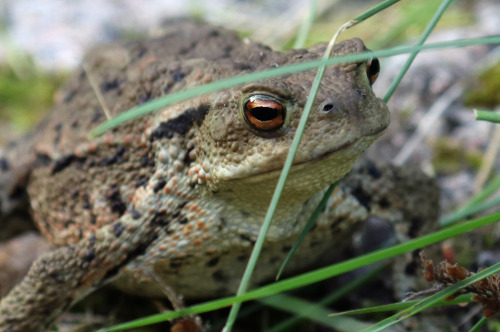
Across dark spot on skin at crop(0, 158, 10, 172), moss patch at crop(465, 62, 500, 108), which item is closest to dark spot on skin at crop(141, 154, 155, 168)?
dark spot on skin at crop(0, 158, 10, 172)

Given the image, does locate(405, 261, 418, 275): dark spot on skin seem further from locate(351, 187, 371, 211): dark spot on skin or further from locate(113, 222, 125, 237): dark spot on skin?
locate(113, 222, 125, 237): dark spot on skin

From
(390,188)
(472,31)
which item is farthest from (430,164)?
(472,31)

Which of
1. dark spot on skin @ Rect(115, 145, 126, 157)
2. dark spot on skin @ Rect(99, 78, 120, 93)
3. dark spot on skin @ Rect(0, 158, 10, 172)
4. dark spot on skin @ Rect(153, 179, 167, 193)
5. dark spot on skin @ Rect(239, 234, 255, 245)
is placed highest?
dark spot on skin @ Rect(0, 158, 10, 172)

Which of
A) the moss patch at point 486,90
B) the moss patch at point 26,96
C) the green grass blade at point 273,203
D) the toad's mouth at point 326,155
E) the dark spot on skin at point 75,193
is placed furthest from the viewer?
the moss patch at point 26,96

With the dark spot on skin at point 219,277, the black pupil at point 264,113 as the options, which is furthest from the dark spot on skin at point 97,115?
the black pupil at point 264,113

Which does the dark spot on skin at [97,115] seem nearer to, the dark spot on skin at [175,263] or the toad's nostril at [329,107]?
the dark spot on skin at [175,263]

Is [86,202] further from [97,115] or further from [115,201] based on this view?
[97,115]
